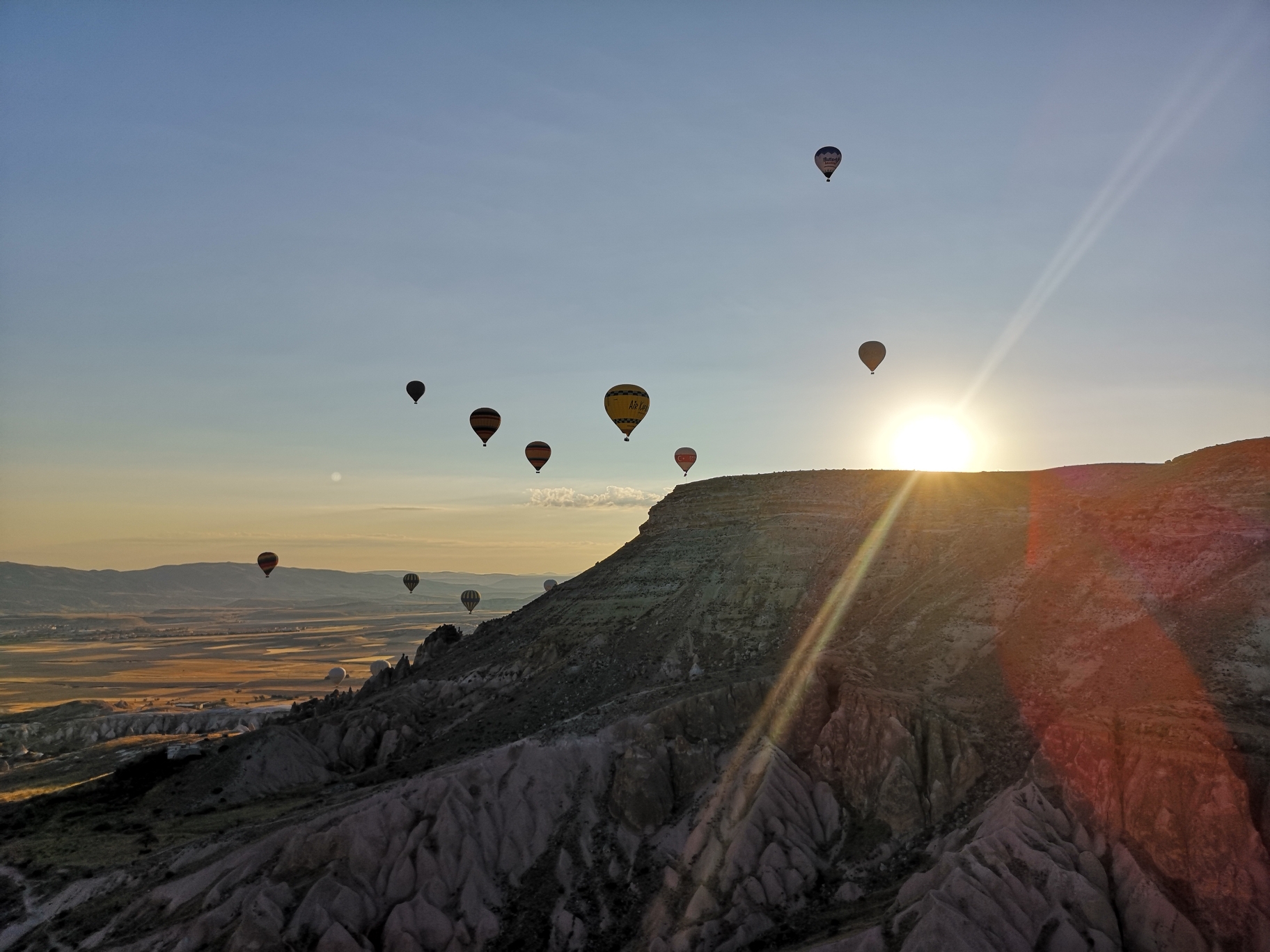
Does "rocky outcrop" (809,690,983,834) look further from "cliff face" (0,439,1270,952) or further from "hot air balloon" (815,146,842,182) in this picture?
"hot air balloon" (815,146,842,182)

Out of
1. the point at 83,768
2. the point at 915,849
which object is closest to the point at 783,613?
the point at 915,849

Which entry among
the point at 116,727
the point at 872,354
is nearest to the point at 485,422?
the point at 872,354

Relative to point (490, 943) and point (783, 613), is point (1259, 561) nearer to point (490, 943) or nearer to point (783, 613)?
point (783, 613)

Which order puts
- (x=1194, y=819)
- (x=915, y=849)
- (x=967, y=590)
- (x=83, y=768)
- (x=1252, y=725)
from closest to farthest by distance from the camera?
(x=1194, y=819) < (x=1252, y=725) < (x=915, y=849) < (x=967, y=590) < (x=83, y=768)

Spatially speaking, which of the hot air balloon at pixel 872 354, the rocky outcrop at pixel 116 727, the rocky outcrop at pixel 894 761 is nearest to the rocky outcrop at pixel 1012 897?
the rocky outcrop at pixel 894 761

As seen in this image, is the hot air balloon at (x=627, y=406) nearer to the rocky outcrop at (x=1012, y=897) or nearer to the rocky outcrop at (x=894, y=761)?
the rocky outcrop at (x=894, y=761)

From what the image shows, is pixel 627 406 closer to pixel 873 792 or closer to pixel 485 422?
pixel 485 422

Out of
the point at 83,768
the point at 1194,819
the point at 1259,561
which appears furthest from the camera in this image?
the point at 83,768
